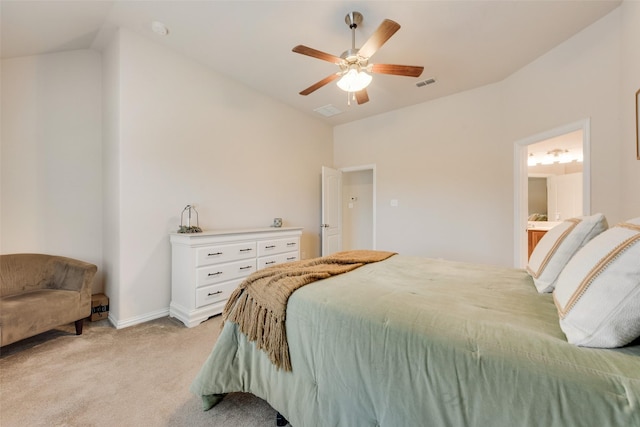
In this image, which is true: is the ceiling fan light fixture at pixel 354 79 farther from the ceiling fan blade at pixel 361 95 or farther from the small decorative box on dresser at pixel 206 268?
the small decorative box on dresser at pixel 206 268

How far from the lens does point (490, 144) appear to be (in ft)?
11.5

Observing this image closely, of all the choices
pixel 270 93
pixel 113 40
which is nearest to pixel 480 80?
pixel 270 93

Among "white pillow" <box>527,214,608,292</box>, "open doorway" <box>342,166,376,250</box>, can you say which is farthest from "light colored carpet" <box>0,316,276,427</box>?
"open doorway" <box>342,166,376,250</box>

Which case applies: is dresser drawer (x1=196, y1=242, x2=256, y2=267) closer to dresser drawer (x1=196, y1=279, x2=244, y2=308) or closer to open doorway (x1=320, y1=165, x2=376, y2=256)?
dresser drawer (x1=196, y1=279, x2=244, y2=308)

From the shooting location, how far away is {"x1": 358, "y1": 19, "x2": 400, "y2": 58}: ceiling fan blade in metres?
1.77

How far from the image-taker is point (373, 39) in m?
1.95

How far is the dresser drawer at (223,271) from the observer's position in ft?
8.71

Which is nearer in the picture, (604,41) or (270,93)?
(604,41)

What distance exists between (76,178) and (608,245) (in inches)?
166

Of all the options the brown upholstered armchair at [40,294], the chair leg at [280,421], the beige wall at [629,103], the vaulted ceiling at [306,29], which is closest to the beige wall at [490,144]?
the beige wall at [629,103]

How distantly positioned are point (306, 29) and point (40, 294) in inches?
134

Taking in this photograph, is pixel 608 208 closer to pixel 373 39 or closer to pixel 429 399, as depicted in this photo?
pixel 373 39

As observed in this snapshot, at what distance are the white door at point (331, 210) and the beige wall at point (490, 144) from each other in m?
0.50

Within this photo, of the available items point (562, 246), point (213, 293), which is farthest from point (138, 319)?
point (562, 246)
